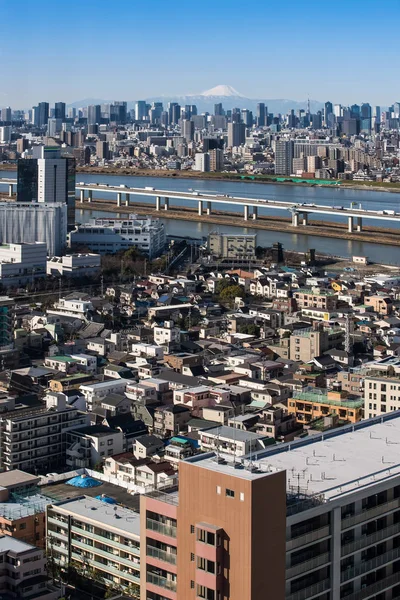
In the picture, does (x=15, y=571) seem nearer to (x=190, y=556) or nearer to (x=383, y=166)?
(x=190, y=556)

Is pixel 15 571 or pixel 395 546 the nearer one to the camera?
pixel 395 546

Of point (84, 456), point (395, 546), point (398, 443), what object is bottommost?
point (84, 456)

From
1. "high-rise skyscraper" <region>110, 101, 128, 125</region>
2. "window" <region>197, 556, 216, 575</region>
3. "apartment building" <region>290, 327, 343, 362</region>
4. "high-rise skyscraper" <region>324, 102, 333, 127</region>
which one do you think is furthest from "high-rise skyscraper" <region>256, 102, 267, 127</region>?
"window" <region>197, 556, 216, 575</region>

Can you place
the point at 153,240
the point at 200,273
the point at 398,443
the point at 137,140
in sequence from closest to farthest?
the point at 398,443, the point at 200,273, the point at 153,240, the point at 137,140

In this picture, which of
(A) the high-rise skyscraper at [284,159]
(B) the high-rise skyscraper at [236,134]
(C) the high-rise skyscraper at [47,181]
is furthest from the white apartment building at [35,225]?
(B) the high-rise skyscraper at [236,134]

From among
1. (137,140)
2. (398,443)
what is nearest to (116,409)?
(398,443)

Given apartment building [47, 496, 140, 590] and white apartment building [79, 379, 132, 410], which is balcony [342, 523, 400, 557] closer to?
apartment building [47, 496, 140, 590]

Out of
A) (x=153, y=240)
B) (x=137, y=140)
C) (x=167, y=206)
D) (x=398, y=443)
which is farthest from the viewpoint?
(x=137, y=140)
